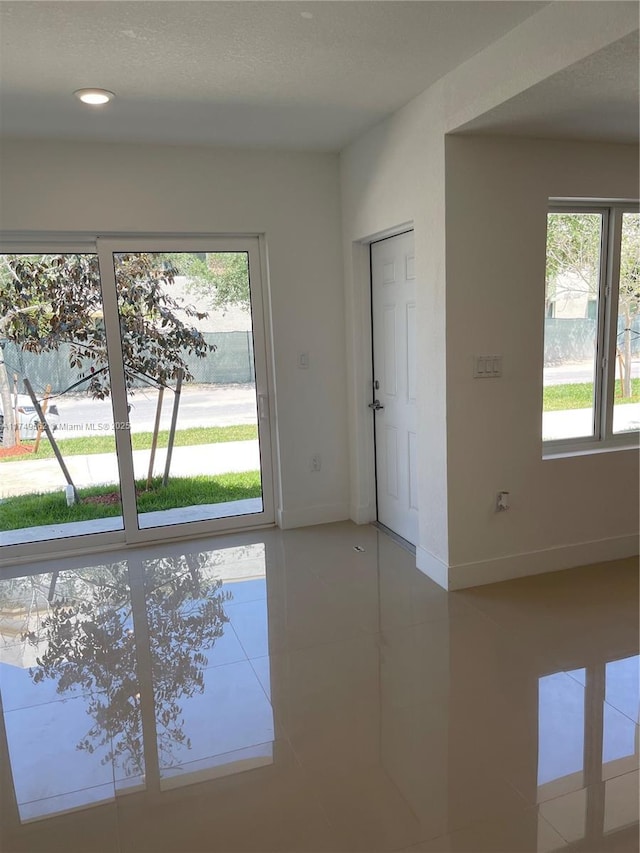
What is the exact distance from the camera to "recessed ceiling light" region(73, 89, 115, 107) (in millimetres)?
2969

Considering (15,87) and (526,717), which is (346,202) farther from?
(526,717)

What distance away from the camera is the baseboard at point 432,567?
11.3 ft

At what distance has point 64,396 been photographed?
414 cm

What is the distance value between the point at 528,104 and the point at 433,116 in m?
0.61

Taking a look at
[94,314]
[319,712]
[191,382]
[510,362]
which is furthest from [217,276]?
[319,712]

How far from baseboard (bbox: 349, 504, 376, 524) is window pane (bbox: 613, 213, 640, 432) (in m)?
1.75

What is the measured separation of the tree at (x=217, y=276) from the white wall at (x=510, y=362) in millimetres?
1719

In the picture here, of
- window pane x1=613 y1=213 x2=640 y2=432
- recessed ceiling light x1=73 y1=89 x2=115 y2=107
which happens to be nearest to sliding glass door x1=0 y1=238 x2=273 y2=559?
recessed ceiling light x1=73 y1=89 x2=115 y2=107

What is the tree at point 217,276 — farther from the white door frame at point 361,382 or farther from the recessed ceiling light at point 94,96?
the recessed ceiling light at point 94,96

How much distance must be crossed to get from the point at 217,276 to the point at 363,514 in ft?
6.58

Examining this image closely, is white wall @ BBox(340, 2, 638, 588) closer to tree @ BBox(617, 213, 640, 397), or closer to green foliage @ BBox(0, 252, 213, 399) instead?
tree @ BBox(617, 213, 640, 397)

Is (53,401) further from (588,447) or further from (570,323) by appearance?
(588,447)

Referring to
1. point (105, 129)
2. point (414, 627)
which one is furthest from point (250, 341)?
point (414, 627)

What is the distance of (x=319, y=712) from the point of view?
2432mm
